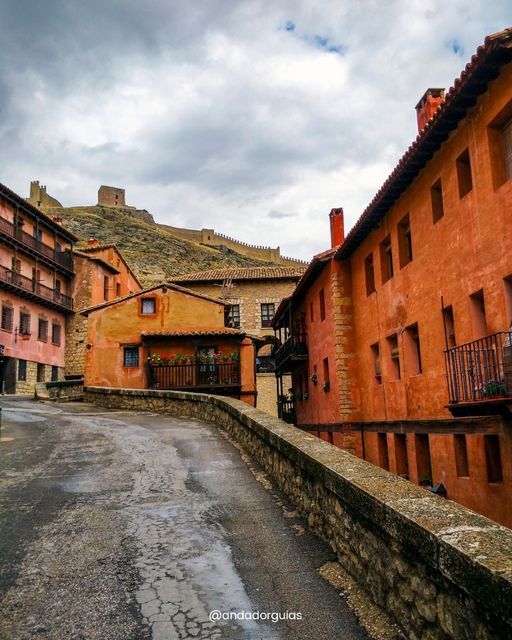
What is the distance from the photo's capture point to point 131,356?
29.3 m

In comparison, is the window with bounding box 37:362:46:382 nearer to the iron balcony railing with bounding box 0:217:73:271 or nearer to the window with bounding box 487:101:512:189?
the iron balcony railing with bounding box 0:217:73:271

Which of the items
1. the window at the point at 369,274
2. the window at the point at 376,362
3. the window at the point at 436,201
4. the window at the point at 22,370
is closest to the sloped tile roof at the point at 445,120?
the window at the point at 436,201

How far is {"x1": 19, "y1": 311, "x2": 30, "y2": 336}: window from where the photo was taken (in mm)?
37941

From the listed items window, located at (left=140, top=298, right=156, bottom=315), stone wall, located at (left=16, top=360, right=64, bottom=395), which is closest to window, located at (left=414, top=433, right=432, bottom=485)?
window, located at (left=140, top=298, right=156, bottom=315)

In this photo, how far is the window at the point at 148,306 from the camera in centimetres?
3010

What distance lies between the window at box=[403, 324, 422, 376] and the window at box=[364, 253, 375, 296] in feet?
11.5

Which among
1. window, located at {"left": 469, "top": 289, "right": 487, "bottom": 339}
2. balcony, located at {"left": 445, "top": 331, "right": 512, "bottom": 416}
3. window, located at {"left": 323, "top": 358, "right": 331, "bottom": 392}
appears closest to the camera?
balcony, located at {"left": 445, "top": 331, "right": 512, "bottom": 416}

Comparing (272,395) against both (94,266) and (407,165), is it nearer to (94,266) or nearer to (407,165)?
(94,266)

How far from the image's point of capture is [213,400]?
53.0ft

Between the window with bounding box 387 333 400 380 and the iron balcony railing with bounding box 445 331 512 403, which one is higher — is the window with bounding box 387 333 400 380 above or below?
above

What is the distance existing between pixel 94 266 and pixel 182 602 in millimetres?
44200

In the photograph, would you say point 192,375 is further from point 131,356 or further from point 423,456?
point 423,456

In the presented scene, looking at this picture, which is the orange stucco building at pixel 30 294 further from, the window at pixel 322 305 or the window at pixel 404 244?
the window at pixel 404 244

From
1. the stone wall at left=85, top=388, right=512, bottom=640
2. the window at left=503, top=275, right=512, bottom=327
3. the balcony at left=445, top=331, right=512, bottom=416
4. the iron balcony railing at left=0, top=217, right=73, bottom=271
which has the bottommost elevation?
the stone wall at left=85, top=388, right=512, bottom=640
